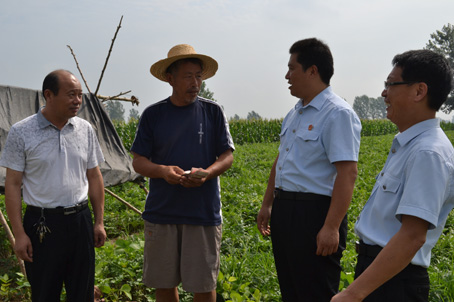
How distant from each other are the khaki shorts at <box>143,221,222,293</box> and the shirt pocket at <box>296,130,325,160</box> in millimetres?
829

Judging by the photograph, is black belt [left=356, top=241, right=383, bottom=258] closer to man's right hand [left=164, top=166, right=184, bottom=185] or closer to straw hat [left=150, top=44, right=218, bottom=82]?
man's right hand [left=164, top=166, right=184, bottom=185]

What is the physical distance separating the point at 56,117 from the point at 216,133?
42.3 inches

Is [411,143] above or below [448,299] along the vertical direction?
above

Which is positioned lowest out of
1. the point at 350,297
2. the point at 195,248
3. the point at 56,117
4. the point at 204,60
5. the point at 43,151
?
the point at 195,248

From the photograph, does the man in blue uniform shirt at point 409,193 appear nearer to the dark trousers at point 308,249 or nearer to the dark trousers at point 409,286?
the dark trousers at point 409,286

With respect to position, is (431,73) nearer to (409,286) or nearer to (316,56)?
(409,286)

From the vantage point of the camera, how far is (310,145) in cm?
241

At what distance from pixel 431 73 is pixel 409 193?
49cm

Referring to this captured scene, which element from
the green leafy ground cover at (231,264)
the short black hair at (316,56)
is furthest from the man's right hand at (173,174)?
the green leafy ground cover at (231,264)

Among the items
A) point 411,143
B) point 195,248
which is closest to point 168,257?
point 195,248

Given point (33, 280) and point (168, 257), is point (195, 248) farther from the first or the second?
point (33, 280)

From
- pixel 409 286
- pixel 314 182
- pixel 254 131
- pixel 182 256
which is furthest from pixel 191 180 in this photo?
pixel 254 131

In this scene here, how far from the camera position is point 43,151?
104 inches

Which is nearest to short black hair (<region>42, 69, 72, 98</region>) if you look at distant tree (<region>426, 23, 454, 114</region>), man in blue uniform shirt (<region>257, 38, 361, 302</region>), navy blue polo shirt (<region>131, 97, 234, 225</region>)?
navy blue polo shirt (<region>131, 97, 234, 225</region>)
